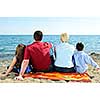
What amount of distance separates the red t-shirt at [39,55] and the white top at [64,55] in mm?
58

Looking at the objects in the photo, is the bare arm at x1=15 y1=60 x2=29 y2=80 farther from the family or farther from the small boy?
the small boy

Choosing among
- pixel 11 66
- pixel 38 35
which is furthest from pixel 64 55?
pixel 11 66

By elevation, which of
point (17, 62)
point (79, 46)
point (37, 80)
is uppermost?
point (79, 46)

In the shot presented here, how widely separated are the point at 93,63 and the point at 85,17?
292 millimetres

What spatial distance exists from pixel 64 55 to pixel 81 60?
0.11m

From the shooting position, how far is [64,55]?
174 centimetres

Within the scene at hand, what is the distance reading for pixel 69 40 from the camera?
5.62ft

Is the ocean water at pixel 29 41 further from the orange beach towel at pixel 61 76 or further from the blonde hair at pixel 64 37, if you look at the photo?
the orange beach towel at pixel 61 76

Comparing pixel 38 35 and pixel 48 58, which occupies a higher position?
pixel 38 35

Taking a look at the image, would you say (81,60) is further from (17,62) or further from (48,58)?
(17,62)

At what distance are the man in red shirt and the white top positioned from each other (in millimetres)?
57

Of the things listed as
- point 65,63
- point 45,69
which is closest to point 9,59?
point 45,69
